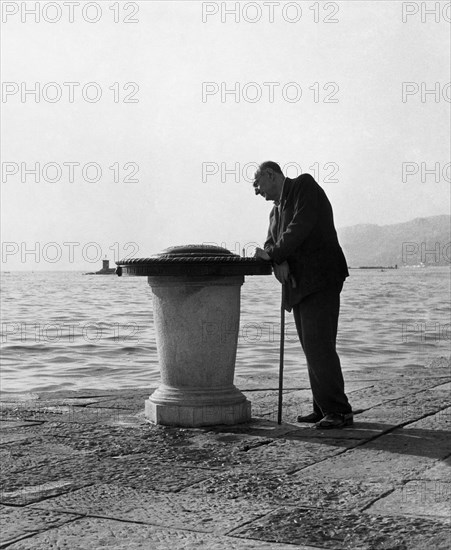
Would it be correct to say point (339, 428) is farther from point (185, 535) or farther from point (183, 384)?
point (185, 535)

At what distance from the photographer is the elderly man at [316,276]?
231 inches

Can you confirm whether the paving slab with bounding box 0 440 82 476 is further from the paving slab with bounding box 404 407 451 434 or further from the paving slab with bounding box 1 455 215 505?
the paving slab with bounding box 404 407 451 434

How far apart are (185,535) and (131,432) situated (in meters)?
2.28

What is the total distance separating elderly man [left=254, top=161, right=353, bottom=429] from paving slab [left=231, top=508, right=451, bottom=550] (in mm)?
2106

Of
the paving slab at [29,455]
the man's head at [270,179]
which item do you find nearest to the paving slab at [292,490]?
the paving slab at [29,455]

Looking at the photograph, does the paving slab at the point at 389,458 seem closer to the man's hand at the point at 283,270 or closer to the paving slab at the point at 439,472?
the paving slab at the point at 439,472

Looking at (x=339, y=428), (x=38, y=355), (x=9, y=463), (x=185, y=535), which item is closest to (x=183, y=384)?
(x=339, y=428)

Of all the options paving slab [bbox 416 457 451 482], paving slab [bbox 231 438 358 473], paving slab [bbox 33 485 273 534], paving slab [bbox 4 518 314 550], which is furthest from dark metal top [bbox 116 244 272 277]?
paving slab [bbox 4 518 314 550]

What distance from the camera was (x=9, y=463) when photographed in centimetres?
488

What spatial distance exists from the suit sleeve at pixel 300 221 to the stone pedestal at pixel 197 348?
0.35 meters

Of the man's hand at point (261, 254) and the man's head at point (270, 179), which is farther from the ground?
the man's head at point (270, 179)

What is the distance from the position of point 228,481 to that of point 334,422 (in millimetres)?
1570

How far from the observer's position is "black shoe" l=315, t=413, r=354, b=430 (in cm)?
578

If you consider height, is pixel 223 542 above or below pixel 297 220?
below
